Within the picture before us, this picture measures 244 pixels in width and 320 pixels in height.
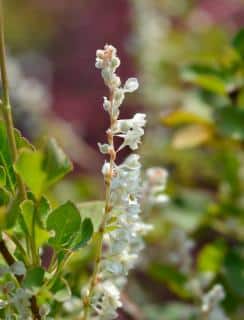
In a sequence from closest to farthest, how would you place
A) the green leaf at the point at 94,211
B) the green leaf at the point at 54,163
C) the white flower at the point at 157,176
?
the green leaf at the point at 54,163, the green leaf at the point at 94,211, the white flower at the point at 157,176

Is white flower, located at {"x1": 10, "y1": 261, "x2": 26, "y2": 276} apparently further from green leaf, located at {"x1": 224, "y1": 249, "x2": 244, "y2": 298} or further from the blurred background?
green leaf, located at {"x1": 224, "y1": 249, "x2": 244, "y2": 298}

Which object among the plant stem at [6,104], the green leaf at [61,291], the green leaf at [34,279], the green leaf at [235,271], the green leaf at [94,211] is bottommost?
the green leaf at [235,271]

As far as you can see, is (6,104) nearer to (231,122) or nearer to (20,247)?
(20,247)

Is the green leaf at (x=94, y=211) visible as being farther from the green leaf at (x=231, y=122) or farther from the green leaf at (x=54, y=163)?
the green leaf at (x=231, y=122)

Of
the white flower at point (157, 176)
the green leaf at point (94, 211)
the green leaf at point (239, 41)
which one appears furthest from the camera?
the green leaf at point (239, 41)

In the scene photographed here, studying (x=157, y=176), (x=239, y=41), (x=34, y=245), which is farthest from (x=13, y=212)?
(x=239, y=41)

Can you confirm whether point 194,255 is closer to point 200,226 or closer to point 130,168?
point 200,226

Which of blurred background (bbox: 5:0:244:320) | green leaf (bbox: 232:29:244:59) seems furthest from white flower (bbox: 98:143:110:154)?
green leaf (bbox: 232:29:244:59)

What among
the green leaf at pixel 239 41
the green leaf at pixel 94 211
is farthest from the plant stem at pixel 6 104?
the green leaf at pixel 239 41
